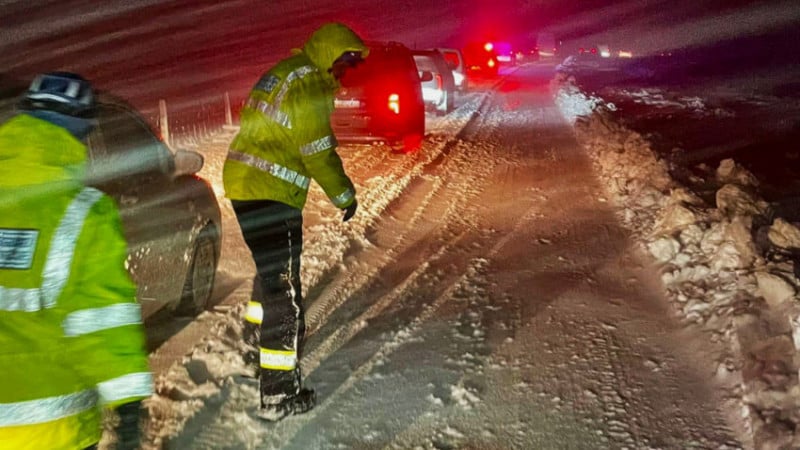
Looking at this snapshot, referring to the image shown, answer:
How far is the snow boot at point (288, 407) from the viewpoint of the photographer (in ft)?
12.5

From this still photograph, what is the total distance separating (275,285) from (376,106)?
7.31 m

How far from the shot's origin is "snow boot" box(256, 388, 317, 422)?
380 centimetres

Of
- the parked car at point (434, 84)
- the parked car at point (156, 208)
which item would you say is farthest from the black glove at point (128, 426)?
the parked car at point (434, 84)

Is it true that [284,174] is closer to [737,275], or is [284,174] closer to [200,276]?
[200,276]

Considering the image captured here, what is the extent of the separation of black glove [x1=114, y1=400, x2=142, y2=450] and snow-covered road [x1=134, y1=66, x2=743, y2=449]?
1.60 meters

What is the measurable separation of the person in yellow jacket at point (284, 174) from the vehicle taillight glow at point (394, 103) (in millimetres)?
7052

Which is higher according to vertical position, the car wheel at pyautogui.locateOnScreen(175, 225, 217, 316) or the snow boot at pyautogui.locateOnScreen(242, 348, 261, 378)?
the car wheel at pyautogui.locateOnScreen(175, 225, 217, 316)

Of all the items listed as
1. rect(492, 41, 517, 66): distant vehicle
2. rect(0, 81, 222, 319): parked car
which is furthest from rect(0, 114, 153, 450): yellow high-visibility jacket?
rect(492, 41, 517, 66): distant vehicle

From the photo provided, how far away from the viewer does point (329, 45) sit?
370 centimetres

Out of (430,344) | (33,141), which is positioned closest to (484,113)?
(430,344)

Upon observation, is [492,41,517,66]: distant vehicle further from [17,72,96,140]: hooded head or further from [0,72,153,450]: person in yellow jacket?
[0,72,153,450]: person in yellow jacket

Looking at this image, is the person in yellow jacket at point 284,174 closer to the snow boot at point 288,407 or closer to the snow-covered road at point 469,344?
the snow boot at point 288,407

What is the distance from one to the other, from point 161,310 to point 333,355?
3.82 ft

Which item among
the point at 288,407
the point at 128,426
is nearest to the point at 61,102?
the point at 128,426
